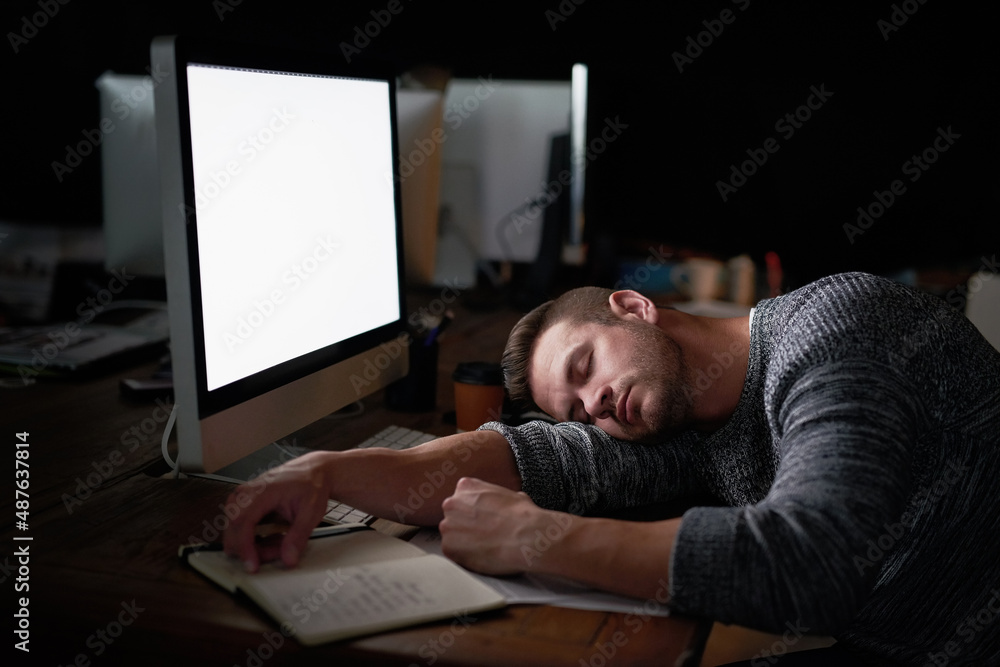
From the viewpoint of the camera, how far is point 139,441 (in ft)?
4.10

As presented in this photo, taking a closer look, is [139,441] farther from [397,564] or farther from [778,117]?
[778,117]

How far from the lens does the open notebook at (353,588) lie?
0.75 metres

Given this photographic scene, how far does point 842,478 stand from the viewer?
79 cm

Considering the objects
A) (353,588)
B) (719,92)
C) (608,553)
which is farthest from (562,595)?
(719,92)

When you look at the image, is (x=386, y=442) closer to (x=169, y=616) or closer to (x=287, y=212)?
(x=287, y=212)

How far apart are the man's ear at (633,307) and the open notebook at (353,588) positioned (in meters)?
0.52

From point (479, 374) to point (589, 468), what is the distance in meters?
0.33

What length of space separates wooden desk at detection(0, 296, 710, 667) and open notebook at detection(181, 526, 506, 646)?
1 centimetres

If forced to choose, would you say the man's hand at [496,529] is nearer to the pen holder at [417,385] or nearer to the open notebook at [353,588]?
the open notebook at [353,588]

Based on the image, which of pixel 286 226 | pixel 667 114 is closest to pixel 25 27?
pixel 667 114

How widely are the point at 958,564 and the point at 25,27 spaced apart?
3.19 metres

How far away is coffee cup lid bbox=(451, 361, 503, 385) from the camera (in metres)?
1.36

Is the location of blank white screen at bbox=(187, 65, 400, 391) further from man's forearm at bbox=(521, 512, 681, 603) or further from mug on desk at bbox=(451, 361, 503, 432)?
man's forearm at bbox=(521, 512, 681, 603)

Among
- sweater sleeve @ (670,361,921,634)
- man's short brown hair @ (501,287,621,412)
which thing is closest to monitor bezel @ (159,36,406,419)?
man's short brown hair @ (501,287,621,412)
